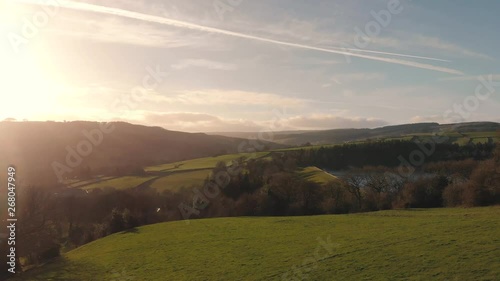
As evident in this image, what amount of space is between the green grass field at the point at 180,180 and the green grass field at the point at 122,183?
4.42 metres

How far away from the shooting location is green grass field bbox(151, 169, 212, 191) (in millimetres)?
87625

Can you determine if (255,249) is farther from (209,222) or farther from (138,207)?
(138,207)

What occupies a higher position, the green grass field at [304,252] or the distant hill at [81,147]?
the distant hill at [81,147]

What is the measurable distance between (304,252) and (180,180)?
6732cm

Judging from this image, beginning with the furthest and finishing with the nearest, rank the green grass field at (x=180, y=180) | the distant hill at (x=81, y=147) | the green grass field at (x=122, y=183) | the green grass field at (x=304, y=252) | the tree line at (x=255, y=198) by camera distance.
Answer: the distant hill at (x=81, y=147) < the green grass field at (x=122, y=183) < the green grass field at (x=180, y=180) < the tree line at (x=255, y=198) < the green grass field at (x=304, y=252)

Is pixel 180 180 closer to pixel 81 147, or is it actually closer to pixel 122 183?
pixel 122 183

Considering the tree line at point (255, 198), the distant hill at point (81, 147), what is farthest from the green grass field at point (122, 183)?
the distant hill at point (81, 147)

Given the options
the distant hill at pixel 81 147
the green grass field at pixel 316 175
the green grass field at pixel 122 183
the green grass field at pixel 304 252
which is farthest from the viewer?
the distant hill at pixel 81 147

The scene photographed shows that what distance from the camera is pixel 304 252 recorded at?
27.9 meters

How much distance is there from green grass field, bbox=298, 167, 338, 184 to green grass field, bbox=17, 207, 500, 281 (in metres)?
35.3

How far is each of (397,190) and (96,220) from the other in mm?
58165

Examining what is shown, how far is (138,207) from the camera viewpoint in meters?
74.9

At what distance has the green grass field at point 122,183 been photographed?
91.4 m

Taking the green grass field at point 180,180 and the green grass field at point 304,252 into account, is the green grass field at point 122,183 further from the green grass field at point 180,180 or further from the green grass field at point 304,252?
the green grass field at point 304,252
